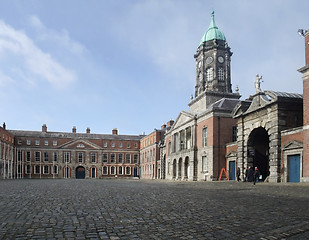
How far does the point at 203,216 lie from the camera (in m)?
7.92

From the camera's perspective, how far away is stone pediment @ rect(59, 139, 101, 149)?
8238cm

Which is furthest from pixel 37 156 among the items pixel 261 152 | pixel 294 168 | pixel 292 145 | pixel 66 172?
pixel 292 145

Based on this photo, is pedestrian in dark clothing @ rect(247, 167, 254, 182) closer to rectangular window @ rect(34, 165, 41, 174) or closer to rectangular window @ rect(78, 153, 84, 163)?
rectangular window @ rect(78, 153, 84, 163)

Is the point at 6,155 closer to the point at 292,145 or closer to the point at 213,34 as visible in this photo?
the point at 213,34

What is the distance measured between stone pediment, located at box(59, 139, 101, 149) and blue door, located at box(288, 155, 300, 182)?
6533 cm

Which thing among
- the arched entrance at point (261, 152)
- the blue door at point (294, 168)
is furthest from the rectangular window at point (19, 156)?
the blue door at point (294, 168)

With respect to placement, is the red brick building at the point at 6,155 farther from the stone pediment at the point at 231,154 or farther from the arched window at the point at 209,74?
the stone pediment at the point at 231,154

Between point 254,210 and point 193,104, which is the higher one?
point 193,104

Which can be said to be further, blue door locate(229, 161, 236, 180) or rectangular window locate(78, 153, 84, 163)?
rectangular window locate(78, 153, 84, 163)

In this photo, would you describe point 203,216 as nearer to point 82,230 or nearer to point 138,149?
point 82,230

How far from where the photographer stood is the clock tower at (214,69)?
154 ft

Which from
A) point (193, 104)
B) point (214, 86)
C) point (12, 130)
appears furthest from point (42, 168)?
point (214, 86)

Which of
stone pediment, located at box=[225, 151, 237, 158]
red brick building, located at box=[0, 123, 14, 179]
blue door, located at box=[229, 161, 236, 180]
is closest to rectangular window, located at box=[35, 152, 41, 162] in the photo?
red brick building, located at box=[0, 123, 14, 179]

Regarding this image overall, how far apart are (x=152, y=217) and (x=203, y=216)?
1.23 m
